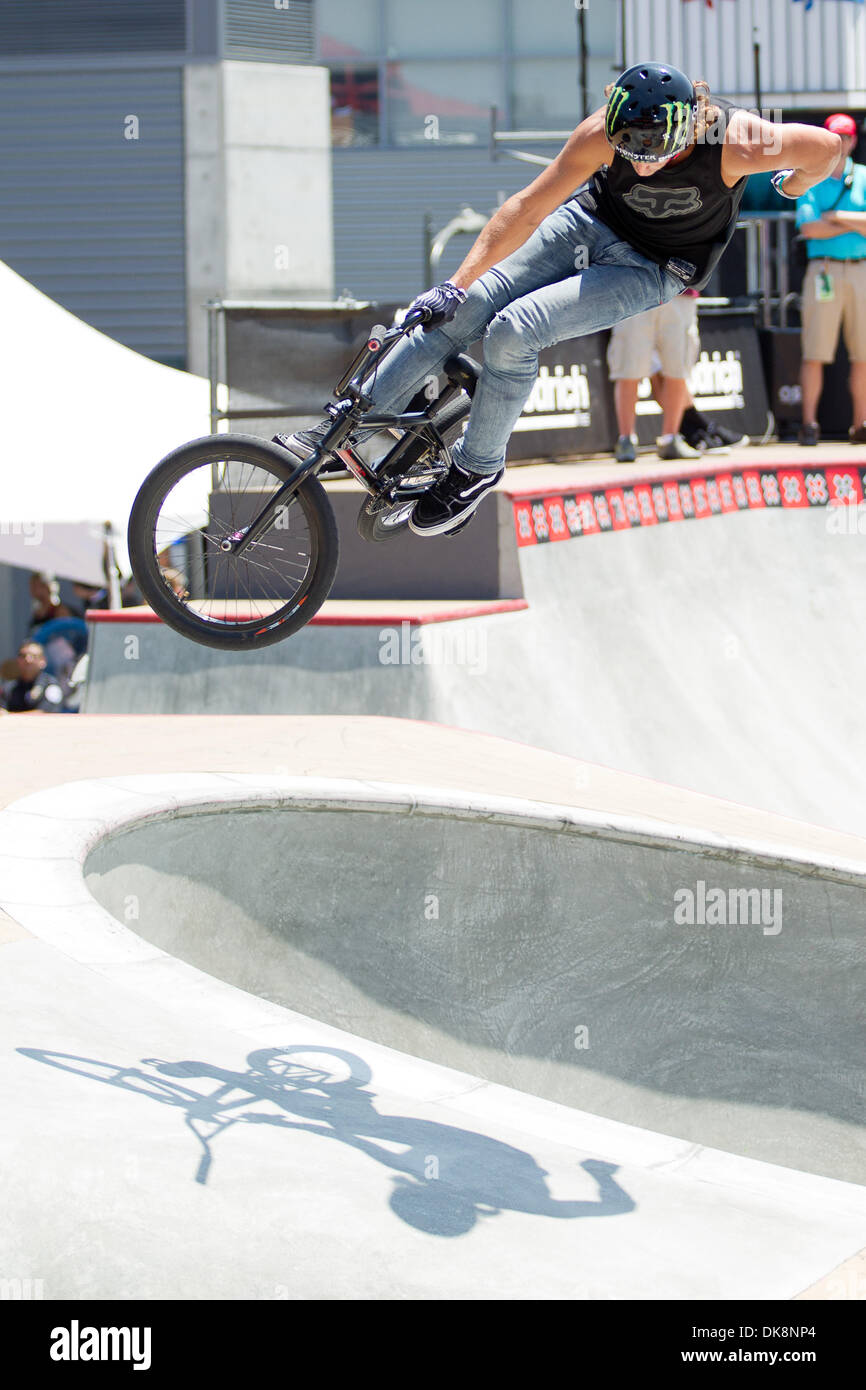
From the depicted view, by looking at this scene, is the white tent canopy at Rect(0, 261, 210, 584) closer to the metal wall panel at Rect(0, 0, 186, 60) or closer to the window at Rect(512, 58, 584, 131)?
the metal wall panel at Rect(0, 0, 186, 60)

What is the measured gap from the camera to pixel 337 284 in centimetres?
2612

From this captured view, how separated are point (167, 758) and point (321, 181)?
15681mm

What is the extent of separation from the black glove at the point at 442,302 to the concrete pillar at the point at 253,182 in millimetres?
17336

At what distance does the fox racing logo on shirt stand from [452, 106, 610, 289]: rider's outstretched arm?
0.15m

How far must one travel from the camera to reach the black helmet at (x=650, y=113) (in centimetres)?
458

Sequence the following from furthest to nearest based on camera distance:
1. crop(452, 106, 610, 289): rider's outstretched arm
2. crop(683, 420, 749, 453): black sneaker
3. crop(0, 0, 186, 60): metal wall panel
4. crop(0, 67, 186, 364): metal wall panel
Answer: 1. crop(0, 67, 186, 364): metal wall panel
2. crop(0, 0, 186, 60): metal wall panel
3. crop(683, 420, 749, 453): black sneaker
4. crop(452, 106, 610, 289): rider's outstretched arm

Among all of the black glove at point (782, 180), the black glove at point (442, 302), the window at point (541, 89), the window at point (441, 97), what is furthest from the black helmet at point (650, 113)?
the window at point (541, 89)

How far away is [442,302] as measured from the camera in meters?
5.00

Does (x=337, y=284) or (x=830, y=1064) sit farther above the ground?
(x=337, y=284)

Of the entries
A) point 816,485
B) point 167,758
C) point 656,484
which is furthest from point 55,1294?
point 816,485

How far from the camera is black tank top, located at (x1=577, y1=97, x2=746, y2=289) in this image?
→ 4816mm

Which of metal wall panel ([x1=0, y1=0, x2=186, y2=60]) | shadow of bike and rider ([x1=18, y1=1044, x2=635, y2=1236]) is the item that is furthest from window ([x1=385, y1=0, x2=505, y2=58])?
shadow of bike and rider ([x1=18, y1=1044, x2=635, y2=1236])

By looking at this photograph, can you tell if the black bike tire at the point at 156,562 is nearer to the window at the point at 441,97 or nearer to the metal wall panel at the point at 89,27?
the metal wall panel at the point at 89,27
